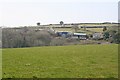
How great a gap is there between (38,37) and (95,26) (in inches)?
2146

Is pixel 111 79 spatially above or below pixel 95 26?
below

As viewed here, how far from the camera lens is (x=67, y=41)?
82500mm

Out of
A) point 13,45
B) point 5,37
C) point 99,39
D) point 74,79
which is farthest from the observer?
point 99,39

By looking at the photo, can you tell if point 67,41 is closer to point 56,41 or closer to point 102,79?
point 56,41

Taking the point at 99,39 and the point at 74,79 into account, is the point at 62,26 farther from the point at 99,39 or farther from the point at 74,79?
the point at 74,79

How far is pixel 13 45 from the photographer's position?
66.6 meters

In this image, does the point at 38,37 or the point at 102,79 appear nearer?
the point at 102,79

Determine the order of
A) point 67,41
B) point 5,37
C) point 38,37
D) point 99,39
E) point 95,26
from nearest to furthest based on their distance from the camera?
point 5,37, point 38,37, point 67,41, point 99,39, point 95,26

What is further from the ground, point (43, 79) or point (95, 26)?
point (95, 26)

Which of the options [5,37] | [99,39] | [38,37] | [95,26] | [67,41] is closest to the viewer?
[5,37]

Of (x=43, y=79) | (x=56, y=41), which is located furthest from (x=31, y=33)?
(x=43, y=79)

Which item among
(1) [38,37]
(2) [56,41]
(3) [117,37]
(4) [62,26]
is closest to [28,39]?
(1) [38,37]

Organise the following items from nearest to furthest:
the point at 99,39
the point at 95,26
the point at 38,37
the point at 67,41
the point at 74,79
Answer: the point at 74,79 → the point at 38,37 → the point at 67,41 → the point at 99,39 → the point at 95,26

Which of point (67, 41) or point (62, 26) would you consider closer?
point (67, 41)
